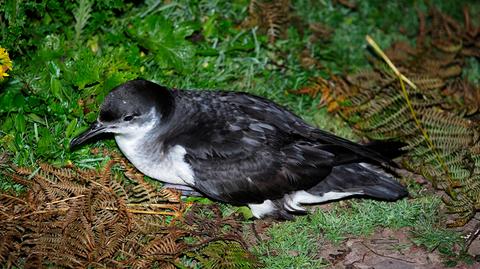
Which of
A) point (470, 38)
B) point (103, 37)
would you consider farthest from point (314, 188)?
point (470, 38)

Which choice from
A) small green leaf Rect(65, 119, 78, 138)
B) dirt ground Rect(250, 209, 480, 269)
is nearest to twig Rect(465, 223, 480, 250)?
dirt ground Rect(250, 209, 480, 269)

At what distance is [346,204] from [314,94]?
156 cm

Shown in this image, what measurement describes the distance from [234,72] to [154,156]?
200 centimetres

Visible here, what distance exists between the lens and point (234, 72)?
7.30 metres

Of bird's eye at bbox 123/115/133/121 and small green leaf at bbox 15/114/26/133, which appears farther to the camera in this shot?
small green leaf at bbox 15/114/26/133

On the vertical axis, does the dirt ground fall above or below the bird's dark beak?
below

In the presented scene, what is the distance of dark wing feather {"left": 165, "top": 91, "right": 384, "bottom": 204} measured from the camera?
551 cm

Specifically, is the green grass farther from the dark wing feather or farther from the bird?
the dark wing feather

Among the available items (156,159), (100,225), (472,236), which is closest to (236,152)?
(156,159)

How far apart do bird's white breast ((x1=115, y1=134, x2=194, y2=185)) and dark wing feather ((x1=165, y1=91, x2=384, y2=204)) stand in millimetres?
75

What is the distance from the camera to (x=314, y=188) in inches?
226

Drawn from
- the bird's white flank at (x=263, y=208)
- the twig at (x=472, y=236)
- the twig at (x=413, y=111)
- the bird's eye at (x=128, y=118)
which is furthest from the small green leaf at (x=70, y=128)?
the twig at (x=472, y=236)

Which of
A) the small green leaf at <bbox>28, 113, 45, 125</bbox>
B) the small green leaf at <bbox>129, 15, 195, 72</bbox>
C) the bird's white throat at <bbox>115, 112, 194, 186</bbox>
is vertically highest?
the small green leaf at <bbox>129, 15, 195, 72</bbox>

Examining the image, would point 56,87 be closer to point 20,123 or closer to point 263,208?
point 20,123
